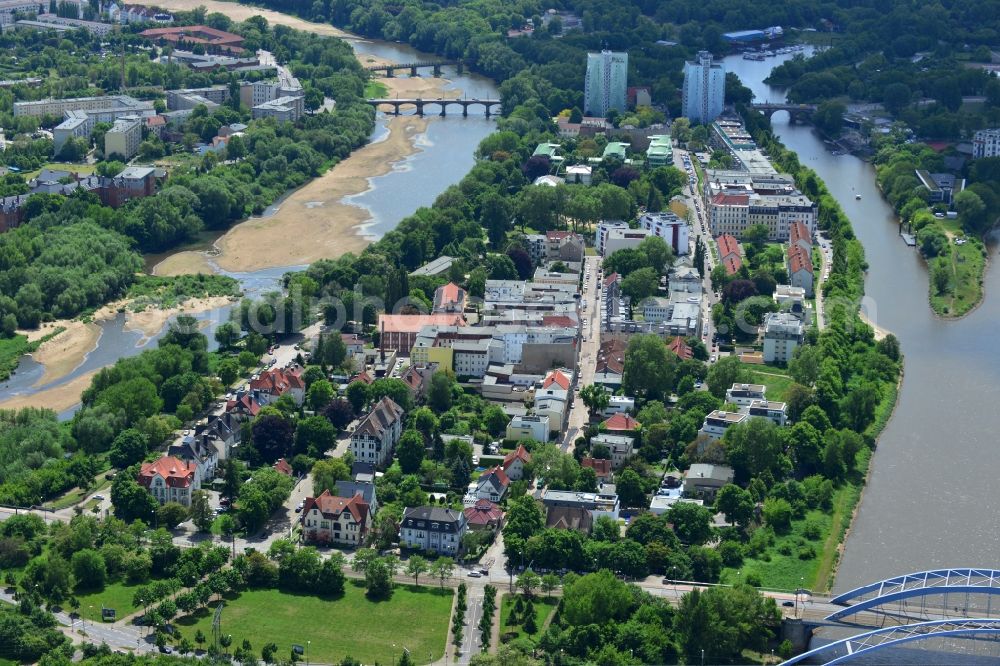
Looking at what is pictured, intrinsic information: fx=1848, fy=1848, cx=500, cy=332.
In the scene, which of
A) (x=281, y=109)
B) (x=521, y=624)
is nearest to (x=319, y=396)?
(x=521, y=624)

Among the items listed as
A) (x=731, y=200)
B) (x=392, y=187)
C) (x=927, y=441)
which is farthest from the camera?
(x=392, y=187)

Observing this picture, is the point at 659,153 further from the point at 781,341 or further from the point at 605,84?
the point at 781,341

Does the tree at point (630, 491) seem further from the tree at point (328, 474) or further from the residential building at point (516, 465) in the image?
the tree at point (328, 474)

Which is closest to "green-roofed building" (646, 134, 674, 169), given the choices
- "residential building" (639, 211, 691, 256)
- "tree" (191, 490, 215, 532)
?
"residential building" (639, 211, 691, 256)

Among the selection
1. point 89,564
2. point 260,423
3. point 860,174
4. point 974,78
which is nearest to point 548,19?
point 974,78

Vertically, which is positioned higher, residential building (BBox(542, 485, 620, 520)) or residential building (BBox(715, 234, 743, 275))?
residential building (BBox(715, 234, 743, 275))

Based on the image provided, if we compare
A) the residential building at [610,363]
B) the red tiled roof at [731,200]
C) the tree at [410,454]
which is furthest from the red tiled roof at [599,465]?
the red tiled roof at [731,200]

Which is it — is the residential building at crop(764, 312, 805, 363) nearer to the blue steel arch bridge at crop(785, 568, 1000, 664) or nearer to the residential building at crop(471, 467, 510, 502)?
the residential building at crop(471, 467, 510, 502)
